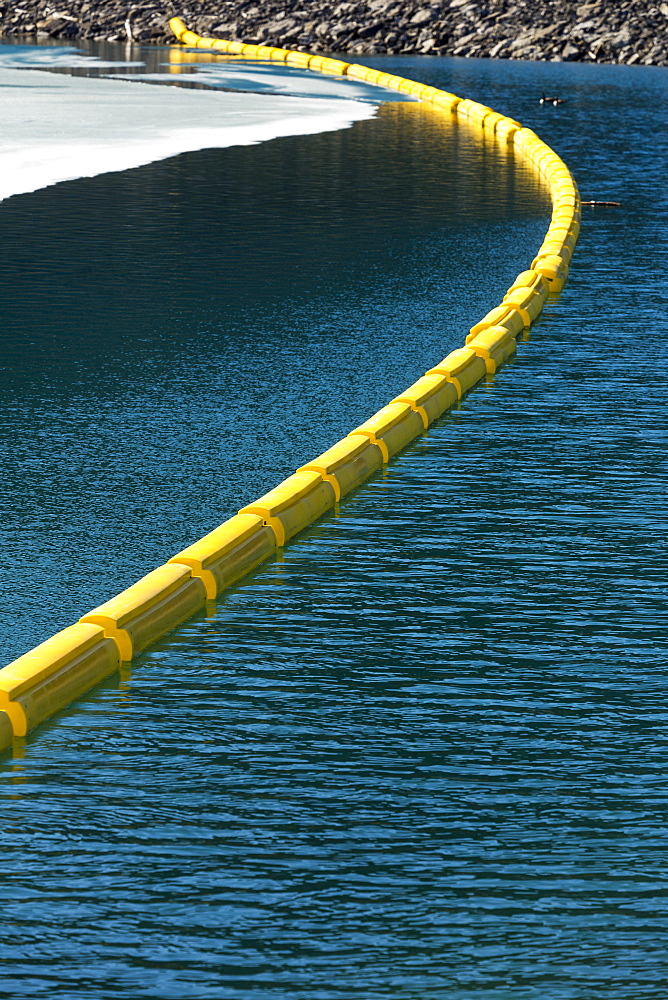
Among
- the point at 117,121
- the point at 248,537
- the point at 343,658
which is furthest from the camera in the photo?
the point at 117,121

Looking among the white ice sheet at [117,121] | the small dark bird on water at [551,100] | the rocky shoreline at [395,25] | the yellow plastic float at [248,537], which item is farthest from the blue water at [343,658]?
the rocky shoreline at [395,25]

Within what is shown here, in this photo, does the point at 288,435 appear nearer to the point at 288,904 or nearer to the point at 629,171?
the point at 288,904

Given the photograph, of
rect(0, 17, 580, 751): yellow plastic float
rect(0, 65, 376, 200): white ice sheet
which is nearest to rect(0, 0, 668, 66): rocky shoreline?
rect(0, 65, 376, 200): white ice sheet

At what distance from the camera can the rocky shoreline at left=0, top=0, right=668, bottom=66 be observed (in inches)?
1298

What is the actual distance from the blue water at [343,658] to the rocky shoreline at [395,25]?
2327cm

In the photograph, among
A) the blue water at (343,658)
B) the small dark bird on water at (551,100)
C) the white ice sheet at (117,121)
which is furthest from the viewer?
the small dark bird on water at (551,100)

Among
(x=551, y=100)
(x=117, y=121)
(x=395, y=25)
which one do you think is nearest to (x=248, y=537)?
(x=117, y=121)

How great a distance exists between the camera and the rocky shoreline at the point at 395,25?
33.0 meters

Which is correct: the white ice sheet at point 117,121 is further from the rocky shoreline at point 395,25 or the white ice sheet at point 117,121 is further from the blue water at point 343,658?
the rocky shoreline at point 395,25

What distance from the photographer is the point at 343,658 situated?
5.33 metres

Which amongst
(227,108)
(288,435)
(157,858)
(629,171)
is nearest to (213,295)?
(288,435)

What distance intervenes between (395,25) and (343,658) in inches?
1270

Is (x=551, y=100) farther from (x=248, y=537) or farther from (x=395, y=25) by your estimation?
(x=248, y=537)

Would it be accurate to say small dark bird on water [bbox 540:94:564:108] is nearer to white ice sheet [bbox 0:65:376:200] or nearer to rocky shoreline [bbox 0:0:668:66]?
white ice sheet [bbox 0:65:376:200]
